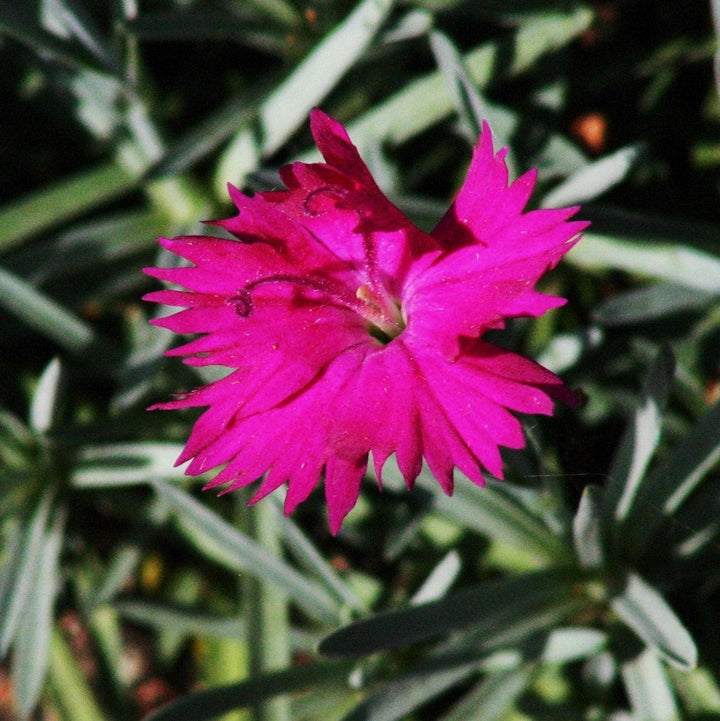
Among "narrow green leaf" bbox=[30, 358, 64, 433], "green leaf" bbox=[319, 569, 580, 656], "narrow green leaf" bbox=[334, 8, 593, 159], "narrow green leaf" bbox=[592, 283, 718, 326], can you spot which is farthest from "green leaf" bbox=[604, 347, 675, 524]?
"narrow green leaf" bbox=[30, 358, 64, 433]

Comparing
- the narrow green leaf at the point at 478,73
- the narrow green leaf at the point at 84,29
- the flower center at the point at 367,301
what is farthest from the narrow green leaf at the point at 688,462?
the narrow green leaf at the point at 84,29

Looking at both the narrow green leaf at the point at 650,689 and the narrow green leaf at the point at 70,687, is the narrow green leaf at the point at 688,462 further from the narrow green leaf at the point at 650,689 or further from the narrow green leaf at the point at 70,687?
the narrow green leaf at the point at 70,687

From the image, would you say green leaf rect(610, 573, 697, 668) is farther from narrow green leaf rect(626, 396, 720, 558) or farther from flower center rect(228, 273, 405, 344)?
flower center rect(228, 273, 405, 344)

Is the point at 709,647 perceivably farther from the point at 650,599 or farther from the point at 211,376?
the point at 211,376

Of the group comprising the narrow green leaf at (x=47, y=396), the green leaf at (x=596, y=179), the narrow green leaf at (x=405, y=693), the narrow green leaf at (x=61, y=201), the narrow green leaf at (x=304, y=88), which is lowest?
the narrow green leaf at (x=405, y=693)

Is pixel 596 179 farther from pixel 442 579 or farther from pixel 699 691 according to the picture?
pixel 699 691

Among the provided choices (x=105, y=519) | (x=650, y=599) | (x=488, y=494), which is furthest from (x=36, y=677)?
(x=650, y=599)
